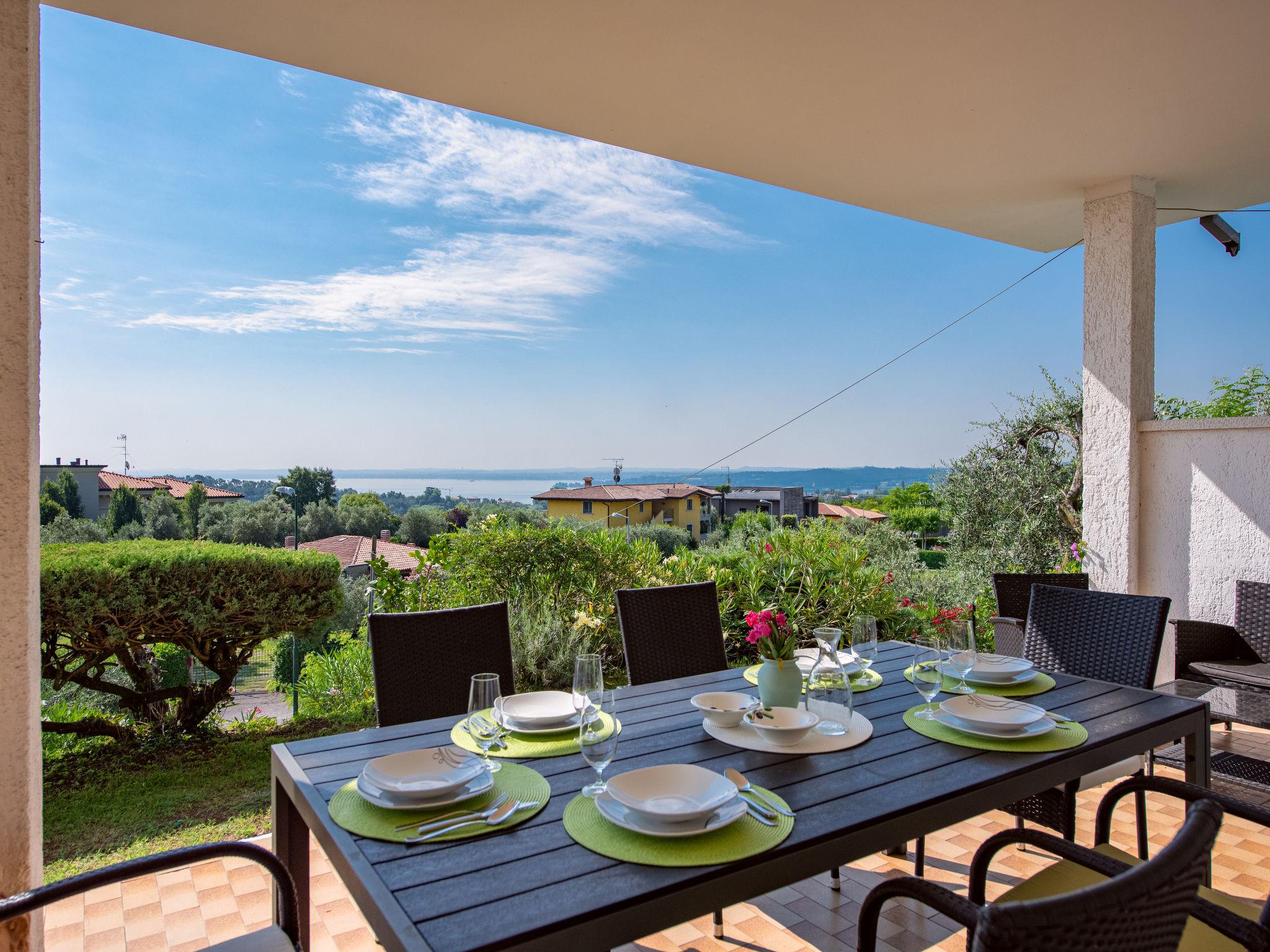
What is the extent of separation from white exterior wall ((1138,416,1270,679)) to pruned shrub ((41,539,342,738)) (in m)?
3.99

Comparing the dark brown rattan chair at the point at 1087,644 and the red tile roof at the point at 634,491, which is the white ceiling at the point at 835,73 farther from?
the red tile roof at the point at 634,491

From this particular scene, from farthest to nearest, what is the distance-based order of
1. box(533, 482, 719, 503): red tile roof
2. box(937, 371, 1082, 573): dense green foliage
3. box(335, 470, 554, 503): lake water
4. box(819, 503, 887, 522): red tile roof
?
box(819, 503, 887, 522): red tile roof
box(533, 482, 719, 503): red tile roof
box(937, 371, 1082, 573): dense green foliage
box(335, 470, 554, 503): lake water

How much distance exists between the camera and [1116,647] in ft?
7.48

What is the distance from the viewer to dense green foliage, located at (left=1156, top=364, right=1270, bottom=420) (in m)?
5.53

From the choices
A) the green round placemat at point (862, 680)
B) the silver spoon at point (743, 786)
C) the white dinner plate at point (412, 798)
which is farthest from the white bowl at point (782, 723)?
the white dinner plate at point (412, 798)

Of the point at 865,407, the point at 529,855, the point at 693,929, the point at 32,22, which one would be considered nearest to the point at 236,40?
the point at 32,22

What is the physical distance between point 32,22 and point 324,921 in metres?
2.31

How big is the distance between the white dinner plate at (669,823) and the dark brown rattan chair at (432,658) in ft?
2.54

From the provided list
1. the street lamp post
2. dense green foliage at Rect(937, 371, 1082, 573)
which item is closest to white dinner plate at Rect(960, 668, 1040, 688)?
the street lamp post

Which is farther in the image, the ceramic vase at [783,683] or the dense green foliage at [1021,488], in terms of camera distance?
the dense green foliage at [1021,488]

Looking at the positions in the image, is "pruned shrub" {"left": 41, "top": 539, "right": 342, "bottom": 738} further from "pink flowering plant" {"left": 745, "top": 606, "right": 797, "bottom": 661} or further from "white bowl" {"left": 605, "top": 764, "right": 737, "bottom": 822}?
"white bowl" {"left": 605, "top": 764, "right": 737, "bottom": 822}

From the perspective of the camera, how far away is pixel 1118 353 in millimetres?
3775

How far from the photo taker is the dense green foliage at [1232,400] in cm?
553

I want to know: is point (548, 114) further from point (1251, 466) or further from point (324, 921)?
point (1251, 466)
